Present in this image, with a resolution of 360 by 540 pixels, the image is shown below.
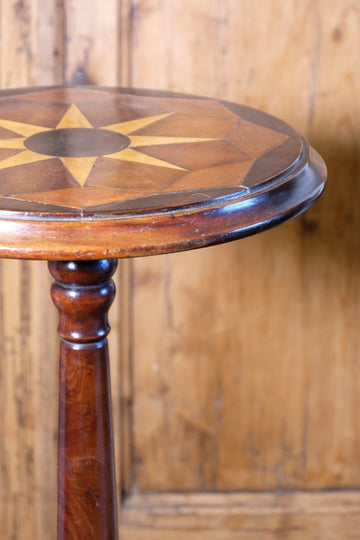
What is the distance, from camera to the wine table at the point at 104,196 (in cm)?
77

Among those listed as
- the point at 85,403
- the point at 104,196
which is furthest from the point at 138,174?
the point at 85,403

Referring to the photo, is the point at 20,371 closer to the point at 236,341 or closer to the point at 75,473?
the point at 236,341

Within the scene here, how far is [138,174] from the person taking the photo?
881mm

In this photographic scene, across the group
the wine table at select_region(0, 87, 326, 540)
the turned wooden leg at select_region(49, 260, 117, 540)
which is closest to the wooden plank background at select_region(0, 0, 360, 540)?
the wine table at select_region(0, 87, 326, 540)

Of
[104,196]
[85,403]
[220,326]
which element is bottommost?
[220,326]

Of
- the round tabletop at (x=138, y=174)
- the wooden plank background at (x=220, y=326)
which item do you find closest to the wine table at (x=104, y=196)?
the round tabletop at (x=138, y=174)

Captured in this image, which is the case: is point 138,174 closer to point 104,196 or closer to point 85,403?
point 104,196

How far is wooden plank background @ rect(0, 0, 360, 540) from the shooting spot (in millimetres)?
1374

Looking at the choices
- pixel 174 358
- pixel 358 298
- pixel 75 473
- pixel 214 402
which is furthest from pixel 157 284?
pixel 75 473

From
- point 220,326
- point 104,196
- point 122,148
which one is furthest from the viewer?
point 220,326

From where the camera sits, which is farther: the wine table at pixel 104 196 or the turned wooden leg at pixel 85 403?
the turned wooden leg at pixel 85 403

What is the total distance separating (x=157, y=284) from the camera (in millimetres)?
1499

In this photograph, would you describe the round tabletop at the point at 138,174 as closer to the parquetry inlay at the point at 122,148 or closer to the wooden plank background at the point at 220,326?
the parquetry inlay at the point at 122,148

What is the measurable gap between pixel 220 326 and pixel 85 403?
0.56 meters
